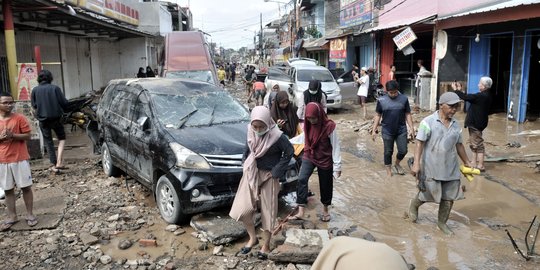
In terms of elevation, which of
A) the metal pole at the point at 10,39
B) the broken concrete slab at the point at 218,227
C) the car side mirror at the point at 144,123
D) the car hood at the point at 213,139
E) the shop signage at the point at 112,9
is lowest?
the broken concrete slab at the point at 218,227

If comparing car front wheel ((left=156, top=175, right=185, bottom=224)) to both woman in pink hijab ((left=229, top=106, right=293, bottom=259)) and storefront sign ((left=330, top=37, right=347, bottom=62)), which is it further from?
storefront sign ((left=330, top=37, right=347, bottom=62))

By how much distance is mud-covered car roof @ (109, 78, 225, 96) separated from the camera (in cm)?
664

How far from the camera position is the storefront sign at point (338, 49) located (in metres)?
23.0

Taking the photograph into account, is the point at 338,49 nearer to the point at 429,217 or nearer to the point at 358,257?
the point at 429,217

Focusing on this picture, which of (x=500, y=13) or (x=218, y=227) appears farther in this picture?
(x=500, y=13)

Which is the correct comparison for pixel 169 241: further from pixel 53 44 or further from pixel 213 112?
pixel 53 44

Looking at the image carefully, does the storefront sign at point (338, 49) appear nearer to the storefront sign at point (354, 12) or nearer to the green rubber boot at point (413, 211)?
the storefront sign at point (354, 12)

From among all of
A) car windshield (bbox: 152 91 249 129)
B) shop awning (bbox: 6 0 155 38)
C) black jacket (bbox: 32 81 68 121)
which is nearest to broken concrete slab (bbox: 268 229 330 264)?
car windshield (bbox: 152 91 249 129)

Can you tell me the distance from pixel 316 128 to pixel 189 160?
1.57m

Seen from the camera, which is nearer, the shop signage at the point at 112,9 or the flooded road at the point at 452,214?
the flooded road at the point at 452,214

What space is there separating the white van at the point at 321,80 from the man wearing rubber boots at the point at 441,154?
10.8 meters

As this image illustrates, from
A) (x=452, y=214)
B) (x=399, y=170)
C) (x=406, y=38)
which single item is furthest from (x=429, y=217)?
(x=406, y=38)

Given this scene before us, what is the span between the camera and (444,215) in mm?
5184

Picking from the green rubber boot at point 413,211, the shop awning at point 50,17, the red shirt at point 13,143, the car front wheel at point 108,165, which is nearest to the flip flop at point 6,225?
the red shirt at point 13,143
